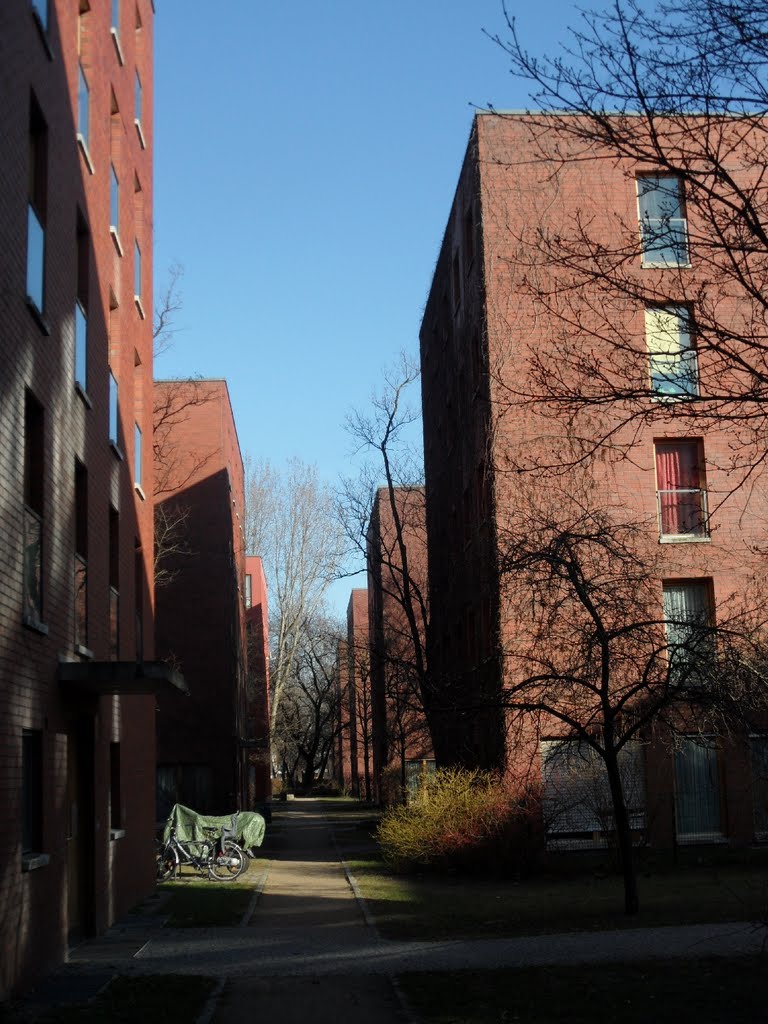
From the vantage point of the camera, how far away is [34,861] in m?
11.5

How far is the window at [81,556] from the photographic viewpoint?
1490 cm

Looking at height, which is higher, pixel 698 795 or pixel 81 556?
pixel 81 556

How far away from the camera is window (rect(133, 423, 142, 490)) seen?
68.9 ft

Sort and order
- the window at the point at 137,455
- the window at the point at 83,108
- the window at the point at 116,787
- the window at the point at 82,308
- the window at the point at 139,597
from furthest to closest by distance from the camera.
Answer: the window at the point at 137,455 → the window at the point at 139,597 → the window at the point at 116,787 → the window at the point at 83,108 → the window at the point at 82,308

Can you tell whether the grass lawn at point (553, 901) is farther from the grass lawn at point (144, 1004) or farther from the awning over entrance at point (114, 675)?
the awning over entrance at point (114, 675)

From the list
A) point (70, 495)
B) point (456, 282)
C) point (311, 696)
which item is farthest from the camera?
point (311, 696)

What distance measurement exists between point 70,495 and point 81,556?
1.33 metres

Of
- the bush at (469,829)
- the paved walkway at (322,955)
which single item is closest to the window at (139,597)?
the paved walkway at (322,955)

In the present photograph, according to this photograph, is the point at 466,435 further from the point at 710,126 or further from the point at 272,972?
the point at 710,126

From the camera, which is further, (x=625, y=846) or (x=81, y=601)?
(x=625, y=846)

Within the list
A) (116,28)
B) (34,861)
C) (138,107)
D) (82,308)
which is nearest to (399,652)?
(138,107)

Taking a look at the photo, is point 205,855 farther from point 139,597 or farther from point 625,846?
point 625,846

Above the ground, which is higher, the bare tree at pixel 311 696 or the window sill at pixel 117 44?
the window sill at pixel 117 44

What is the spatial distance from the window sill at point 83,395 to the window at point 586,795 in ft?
41.7
